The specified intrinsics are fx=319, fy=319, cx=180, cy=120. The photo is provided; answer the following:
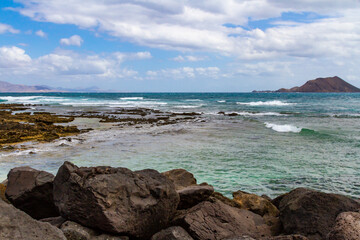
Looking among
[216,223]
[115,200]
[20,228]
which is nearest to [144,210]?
[115,200]

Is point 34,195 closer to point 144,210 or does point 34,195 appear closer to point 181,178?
point 144,210

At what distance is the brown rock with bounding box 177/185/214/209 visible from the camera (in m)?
6.68

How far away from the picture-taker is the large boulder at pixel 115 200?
5.29m

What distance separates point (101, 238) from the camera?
17.0 ft

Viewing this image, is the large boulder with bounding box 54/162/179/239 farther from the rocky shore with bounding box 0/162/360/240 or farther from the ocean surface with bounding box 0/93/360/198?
the ocean surface with bounding box 0/93/360/198

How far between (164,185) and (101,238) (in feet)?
4.76

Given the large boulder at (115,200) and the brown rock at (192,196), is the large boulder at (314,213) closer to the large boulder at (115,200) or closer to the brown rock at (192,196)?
the brown rock at (192,196)

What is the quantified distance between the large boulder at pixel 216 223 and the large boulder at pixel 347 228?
1.74 metres

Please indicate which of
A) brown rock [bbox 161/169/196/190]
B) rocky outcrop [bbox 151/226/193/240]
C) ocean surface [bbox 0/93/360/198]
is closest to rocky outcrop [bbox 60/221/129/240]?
rocky outcrop [bbox 151/226/193/240]

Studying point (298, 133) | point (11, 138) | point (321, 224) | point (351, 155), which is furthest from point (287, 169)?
point (11, 138)

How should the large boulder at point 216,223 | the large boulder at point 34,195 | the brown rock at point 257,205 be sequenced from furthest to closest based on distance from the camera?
the brown rock at point 257,205
the large boulder at point 34,195
the large boulder at point 216,223

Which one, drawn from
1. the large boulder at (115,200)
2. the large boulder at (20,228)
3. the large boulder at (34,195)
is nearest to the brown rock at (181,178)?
the large boulder at (115,200)

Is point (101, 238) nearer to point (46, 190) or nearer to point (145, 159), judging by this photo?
Answer: point (46, 190)

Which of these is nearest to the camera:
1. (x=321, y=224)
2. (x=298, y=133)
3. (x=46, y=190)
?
(x=321, y=224)
